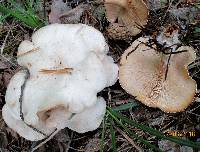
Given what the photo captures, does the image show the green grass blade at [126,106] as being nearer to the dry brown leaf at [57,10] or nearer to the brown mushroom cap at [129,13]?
the brown mushroom cap at [129,13]

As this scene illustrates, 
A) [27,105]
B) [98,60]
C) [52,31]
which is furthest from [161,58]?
[27,105]

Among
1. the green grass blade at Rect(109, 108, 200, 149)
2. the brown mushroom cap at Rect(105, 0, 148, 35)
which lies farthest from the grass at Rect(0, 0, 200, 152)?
the brown mushroom cap at Rect(105, 0, 148, 35)

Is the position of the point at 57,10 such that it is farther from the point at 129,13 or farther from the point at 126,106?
the point at 126,106

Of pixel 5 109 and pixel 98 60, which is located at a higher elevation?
pixel 98 60

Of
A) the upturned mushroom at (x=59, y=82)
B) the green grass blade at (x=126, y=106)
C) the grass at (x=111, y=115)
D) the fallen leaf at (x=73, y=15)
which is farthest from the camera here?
the fallen leaf at (x=73, y=15)

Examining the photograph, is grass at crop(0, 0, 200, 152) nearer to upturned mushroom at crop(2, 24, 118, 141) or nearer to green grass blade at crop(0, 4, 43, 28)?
green grass blade at crop(0, 4, 43, 28)

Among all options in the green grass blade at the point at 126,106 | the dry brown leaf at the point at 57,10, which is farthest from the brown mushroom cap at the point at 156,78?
the dry brown leaf at the point at 57,10

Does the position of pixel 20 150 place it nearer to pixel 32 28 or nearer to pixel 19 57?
pixel 19 57
